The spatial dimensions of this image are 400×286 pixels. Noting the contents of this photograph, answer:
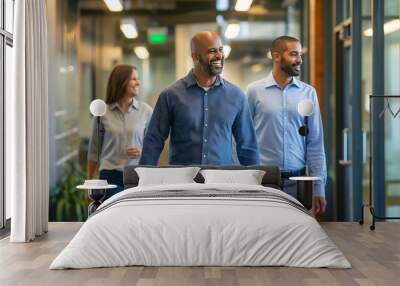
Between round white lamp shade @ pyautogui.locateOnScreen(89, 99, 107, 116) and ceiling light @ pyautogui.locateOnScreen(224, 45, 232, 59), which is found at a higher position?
ceiling light @ pyautogui.locateOnScreen(224, 45, 232, 59)

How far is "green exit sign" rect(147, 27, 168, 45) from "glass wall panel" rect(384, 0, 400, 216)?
2.43 meters

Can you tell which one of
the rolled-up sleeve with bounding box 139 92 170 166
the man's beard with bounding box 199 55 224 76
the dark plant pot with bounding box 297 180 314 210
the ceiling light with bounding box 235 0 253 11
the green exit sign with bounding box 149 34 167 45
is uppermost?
the ceiling light with bounding box 235 0 253 11

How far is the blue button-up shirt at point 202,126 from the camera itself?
768 centimetres

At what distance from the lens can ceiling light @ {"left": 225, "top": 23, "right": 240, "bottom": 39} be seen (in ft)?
28.2

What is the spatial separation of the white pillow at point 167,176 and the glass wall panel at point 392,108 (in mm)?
2107

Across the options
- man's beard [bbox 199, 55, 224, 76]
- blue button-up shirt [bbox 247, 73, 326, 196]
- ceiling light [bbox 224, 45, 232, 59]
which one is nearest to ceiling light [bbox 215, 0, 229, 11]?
ceiling light [bbox 224, 45, 232, 59]

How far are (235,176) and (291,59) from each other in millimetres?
1832

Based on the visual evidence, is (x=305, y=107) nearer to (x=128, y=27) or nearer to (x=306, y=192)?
(x=306, y=192)

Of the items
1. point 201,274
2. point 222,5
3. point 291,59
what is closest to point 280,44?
point 291,59

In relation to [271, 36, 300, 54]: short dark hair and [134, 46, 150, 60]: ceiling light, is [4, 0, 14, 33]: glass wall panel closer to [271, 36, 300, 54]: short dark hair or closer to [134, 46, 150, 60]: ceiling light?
[134, 46, 150, 60]: ceiling light

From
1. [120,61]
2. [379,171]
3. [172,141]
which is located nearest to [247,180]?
[172,141]

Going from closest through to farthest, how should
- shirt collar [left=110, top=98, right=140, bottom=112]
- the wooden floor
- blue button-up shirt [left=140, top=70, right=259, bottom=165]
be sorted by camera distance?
1. the wooden floor
2. blue button-up shirt [left=140, top=70, right=259, bottom=165]
3. shirt collar [left=110, top=98, right=140, bottom=112]

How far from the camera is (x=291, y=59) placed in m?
8.37

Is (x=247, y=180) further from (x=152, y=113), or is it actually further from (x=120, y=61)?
(x=120, y=61)
